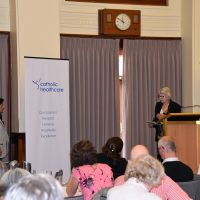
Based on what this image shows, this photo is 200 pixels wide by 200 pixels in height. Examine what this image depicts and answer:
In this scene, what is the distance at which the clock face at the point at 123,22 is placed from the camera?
995 centimetres

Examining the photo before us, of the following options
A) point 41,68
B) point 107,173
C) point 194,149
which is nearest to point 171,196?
point 107,173

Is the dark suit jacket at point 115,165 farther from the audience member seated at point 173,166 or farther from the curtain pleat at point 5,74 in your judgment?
the curtain pleat at point 5,74

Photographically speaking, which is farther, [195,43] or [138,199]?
[195,43]

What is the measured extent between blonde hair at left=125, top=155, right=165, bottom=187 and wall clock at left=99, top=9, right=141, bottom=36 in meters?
6.40

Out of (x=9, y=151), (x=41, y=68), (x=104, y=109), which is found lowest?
(x=9, y=151)

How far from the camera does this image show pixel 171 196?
13.8 ft

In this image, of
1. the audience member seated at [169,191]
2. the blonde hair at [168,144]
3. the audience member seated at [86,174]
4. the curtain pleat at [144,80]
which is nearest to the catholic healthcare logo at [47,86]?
the curtain pleat at [144,80]

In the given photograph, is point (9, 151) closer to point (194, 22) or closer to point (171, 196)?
point (194, 22)

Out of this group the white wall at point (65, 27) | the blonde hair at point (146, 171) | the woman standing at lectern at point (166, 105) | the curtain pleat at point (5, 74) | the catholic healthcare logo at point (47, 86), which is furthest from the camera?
the curtain pleat at point (5, 74)

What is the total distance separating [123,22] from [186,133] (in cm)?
332

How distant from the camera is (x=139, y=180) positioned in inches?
139

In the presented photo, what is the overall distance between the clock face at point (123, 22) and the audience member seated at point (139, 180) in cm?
649

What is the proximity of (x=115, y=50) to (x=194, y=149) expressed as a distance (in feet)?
11.4

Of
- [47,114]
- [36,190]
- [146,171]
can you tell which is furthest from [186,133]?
[36,190]
